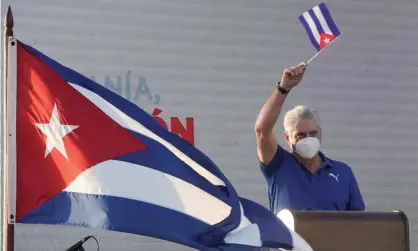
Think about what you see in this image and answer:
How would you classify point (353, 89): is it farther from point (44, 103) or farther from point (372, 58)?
point (44, 103)

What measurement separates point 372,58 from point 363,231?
293cm

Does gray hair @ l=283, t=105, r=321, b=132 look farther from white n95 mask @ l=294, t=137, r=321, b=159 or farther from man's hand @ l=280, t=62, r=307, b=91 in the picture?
man's hand @ l=280, t=62, r=307, b=91

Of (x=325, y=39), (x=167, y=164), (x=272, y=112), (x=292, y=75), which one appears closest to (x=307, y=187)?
(x=272, y=112)

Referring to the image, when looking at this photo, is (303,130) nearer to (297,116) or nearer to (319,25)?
(297,116)

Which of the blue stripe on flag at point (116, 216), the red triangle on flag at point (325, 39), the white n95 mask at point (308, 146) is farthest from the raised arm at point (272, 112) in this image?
the blue stripe on flag at point (116, 216)

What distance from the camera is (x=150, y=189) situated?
286 centimetres

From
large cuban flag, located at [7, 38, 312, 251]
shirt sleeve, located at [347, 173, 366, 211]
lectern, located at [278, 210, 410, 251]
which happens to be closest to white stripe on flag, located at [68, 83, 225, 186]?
large cuban flag, located at [7, 38, 312, 251]

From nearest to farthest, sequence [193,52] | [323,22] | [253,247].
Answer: [253,247] → [323,22] → [193,52]

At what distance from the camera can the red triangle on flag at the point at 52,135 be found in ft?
9.30

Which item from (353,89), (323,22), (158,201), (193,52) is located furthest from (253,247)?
(353,89)

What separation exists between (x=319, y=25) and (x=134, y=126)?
3.62 ft

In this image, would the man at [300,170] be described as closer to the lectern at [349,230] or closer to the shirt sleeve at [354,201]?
the shirt sleeve at [354,201]

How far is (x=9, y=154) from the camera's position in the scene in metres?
2.81

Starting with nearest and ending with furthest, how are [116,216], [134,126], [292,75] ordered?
[116,216], [134,126], [292,75]
